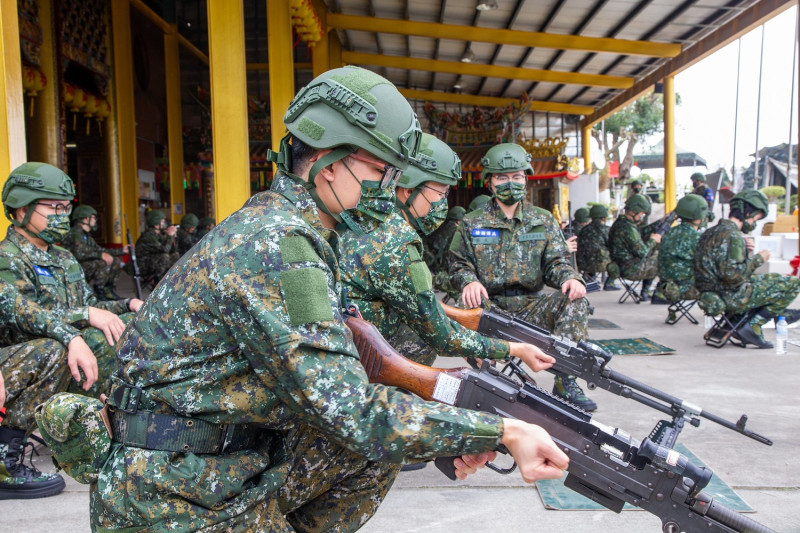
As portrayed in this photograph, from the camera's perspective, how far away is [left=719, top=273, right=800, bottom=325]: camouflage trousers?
7.41m

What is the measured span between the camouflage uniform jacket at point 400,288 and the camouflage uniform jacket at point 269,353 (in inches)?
49.3

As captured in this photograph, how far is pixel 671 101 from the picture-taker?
54.9 ft

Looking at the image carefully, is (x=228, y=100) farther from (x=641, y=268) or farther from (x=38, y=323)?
(x=641, y=268)

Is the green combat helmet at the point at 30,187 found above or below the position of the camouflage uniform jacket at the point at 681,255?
above

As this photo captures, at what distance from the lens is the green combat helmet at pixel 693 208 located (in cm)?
909

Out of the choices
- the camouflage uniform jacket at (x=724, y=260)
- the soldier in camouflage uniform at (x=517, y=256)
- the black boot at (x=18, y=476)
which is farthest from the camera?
the camouflage uniform jacket at (x=724, y=260)

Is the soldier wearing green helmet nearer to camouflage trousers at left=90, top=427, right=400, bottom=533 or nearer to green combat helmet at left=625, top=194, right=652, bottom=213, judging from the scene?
camouflage trousers at left=90, top=427, right=400, bottom=533

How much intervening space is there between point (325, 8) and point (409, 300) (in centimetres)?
1196

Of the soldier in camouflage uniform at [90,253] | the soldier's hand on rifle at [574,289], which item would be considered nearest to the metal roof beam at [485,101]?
the soldier in camouflage uniform at [90,253]

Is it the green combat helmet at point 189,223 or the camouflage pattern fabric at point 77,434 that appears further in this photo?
the green combat helmet at point 189,223

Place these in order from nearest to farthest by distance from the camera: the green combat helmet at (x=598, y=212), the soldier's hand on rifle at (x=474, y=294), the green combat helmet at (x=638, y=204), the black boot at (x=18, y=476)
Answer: the black boot at (x=18, y=476)
the soldier's hand on rifle at (x=474, y=294)
the green combat helmet at (x=638, y=204)
the green combat helmet at (x=598, y=212)

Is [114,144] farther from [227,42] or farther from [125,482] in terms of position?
[125,482]

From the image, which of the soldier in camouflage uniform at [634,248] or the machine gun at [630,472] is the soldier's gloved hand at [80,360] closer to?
the machine gun at [630,472]

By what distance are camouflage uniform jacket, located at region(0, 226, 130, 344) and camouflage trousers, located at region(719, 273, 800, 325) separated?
6346 millimetres
